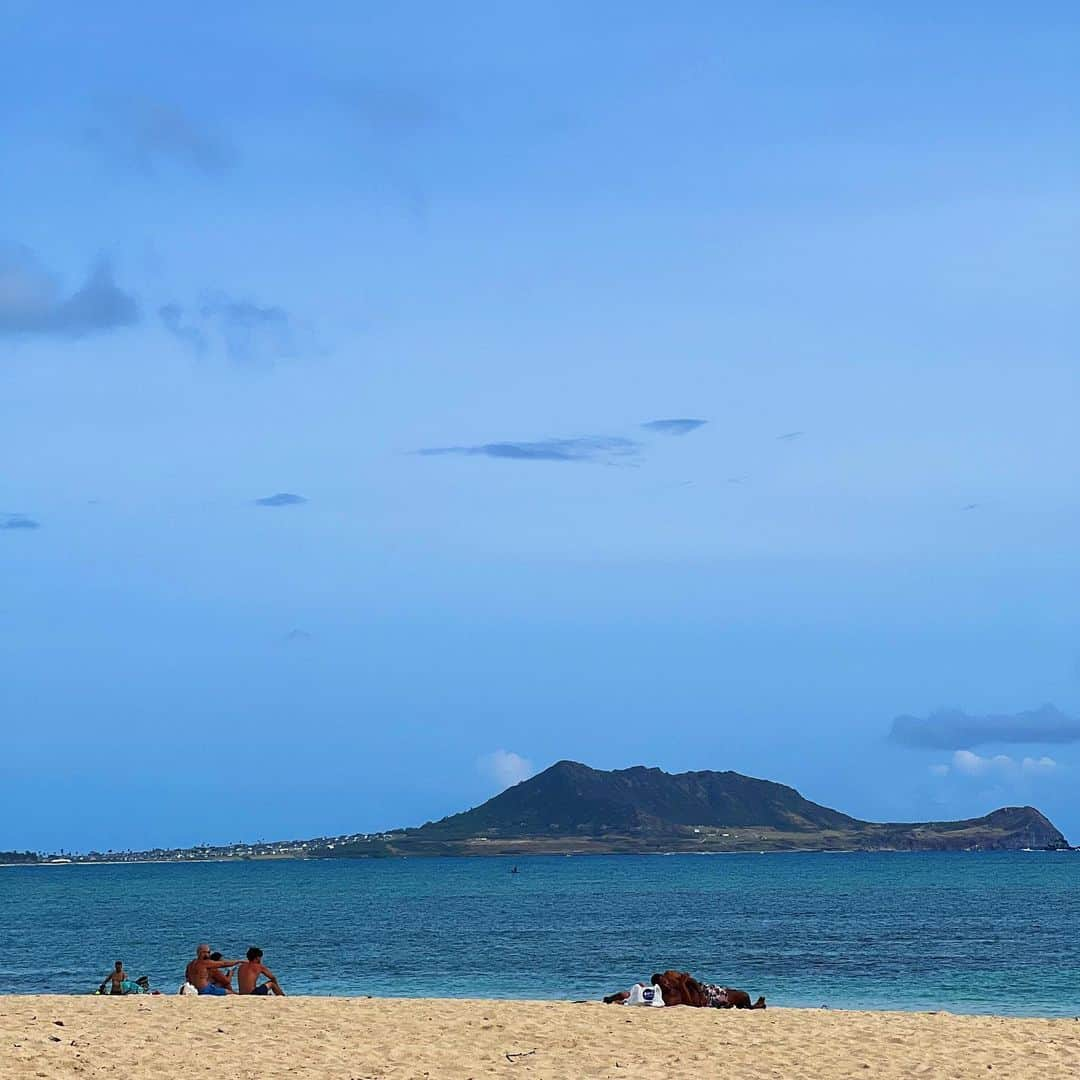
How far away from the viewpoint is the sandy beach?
70.2 ft

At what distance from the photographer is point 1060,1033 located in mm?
26672

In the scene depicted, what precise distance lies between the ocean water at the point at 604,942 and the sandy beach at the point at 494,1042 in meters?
13.6

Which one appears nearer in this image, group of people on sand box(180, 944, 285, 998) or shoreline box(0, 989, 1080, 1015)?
shoreline box(0, 989, 1080, 1015)

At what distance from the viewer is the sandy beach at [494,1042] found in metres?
21.4

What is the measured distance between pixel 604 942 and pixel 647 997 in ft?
121

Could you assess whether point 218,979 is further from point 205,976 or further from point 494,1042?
point 494,1042

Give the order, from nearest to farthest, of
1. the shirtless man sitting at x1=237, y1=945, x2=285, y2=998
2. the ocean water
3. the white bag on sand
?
1. the white bag on sand
2. the shirtless man sitting at x1=237, y1=945, x2=285, y2=998
3. the ocean water

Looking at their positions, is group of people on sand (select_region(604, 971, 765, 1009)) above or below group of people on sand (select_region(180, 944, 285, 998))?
below

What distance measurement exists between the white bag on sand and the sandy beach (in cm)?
104

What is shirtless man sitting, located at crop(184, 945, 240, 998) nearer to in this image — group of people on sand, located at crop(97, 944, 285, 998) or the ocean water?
group of people on sand, located at crop(97, 944, 285, 998)

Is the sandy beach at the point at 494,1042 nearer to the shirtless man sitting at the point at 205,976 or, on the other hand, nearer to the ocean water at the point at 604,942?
the shirtless man sitting at the point at 205,976

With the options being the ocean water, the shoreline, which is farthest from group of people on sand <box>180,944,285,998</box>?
the ocean water

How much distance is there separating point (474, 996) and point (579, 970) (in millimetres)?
9297

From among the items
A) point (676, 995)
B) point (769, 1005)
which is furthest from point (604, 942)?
point (676, 995)
